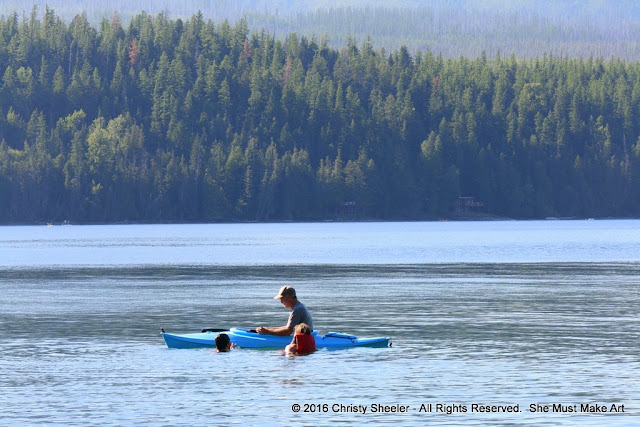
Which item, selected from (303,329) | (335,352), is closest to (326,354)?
(335,352)

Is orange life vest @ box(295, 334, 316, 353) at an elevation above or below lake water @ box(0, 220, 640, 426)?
above

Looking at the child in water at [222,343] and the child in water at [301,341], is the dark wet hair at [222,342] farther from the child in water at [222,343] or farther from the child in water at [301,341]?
the child in water at [301,341]

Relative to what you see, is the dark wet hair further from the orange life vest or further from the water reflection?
the orange life vest

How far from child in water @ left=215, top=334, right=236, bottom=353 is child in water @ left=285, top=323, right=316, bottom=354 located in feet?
6.51

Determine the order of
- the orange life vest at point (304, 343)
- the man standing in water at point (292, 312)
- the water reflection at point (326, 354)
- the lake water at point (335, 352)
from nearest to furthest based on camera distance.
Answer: the lake water at point (335, 352)
the water reflection at point (326, 354)
the man standing in water at point (292, 312)
the orange life vest at point (304, 343)

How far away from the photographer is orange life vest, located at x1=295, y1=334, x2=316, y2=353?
126ft

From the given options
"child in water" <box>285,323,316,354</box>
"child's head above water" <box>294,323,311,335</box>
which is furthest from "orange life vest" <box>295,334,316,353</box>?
"child's head above water" <box>294,323,311,335</box>

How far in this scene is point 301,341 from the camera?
3850cm

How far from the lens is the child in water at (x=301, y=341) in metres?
38.5

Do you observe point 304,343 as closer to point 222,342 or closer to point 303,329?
point 303,329

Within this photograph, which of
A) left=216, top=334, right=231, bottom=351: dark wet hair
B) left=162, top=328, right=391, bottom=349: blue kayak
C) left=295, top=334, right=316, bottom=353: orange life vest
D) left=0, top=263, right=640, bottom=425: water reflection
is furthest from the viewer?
left=162, top=328, right=391, bottom=349: blue kayak

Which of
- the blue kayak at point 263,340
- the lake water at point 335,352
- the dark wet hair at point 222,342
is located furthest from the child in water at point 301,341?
the dark wet hair at point 222,342

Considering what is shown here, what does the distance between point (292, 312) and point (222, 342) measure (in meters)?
2.39

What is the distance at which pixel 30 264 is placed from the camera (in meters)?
104
